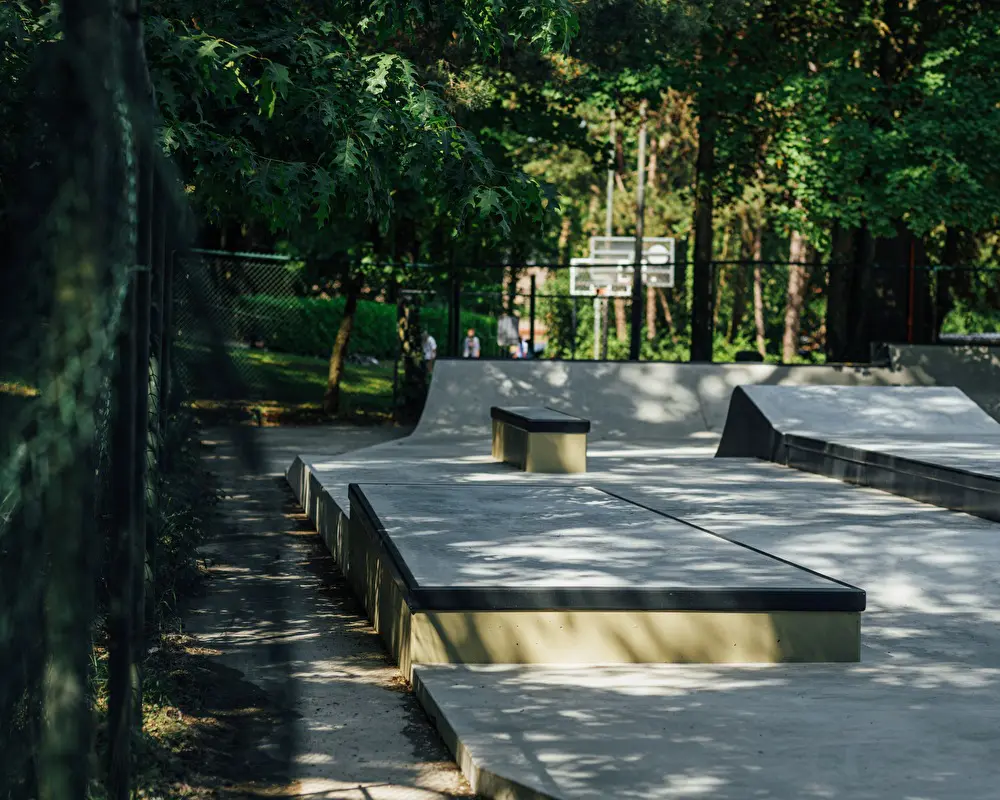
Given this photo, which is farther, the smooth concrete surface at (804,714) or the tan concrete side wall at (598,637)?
the tan concrete side wall at (598,637)

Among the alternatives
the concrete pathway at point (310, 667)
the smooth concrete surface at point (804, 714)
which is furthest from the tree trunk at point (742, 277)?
the smooth concrete surface at point (804, 714)

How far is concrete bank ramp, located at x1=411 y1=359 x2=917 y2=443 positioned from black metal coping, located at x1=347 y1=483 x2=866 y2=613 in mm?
15608

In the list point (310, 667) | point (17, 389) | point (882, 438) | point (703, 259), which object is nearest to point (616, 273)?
point (703, 259)

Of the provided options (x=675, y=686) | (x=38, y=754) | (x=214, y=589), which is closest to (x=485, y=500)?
(x=214, y=589)

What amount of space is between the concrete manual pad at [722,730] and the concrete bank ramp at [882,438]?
5.75 m

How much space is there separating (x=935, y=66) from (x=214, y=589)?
1764 cm

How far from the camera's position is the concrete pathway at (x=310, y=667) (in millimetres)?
4939

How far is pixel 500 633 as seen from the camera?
668 centimetres

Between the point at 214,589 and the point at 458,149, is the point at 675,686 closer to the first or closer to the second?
the point at 458,149

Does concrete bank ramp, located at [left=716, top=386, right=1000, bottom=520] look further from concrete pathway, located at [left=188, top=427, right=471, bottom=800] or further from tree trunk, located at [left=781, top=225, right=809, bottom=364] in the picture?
tree trunk, located at [left=781, top=225, right=809, bottom=364]

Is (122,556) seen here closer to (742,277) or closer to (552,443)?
(552,443)

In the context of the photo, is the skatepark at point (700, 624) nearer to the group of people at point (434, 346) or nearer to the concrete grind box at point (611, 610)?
the concrete grind box at point (611, 610)

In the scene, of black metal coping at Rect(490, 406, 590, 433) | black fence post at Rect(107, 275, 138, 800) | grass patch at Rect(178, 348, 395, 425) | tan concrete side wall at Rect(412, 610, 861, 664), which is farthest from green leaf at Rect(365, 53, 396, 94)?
black metal coping at Rect(490, 406, 590, 433)

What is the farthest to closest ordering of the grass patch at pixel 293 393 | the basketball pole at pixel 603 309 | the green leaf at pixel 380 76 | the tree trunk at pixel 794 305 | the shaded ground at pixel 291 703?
Result: the tree trunk at pixel 794 305 → the basketball pole at pixel 603 309 → the green leaf at pixel 380 76 → the shaded ground at pixel 291 703 → the grass patch at pixel 293 393
